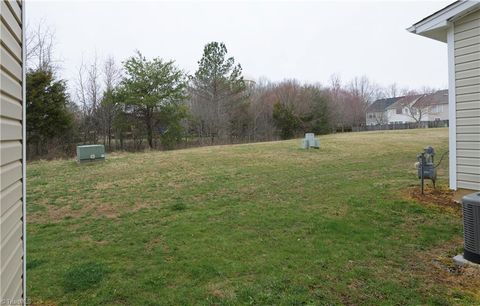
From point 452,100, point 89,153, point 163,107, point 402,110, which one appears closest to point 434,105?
point 402,110

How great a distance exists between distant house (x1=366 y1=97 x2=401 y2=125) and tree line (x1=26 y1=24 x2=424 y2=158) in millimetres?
18392

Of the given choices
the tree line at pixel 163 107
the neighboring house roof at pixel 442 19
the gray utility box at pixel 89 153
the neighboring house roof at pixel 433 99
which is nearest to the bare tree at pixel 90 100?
the tree line at pixel 163 107

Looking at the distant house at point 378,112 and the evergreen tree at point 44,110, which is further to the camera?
the distant house at point 378,112

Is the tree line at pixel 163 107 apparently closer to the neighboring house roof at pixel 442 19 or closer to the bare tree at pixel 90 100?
the bare tree at pixel 90 100

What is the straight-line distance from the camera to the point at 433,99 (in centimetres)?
4403

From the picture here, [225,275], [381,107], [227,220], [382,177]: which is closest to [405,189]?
[382,177]

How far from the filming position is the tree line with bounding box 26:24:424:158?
679 inches

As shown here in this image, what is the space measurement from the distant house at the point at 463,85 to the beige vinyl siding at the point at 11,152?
227 inches

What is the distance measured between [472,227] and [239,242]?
2562 mm

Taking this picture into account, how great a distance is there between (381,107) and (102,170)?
54.1 m

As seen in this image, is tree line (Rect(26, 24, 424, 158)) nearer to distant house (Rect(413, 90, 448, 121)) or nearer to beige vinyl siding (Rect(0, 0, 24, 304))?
distant house (Rect(413, 90, 448, 121))

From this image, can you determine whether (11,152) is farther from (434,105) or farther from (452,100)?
(434,105)

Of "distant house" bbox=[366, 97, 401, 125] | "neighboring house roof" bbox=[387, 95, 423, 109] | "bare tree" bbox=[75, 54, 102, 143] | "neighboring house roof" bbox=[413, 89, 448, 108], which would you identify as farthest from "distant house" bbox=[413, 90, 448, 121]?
"bare tree" bbox=[75, 54, 102, 143]

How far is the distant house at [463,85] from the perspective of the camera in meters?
4.80
